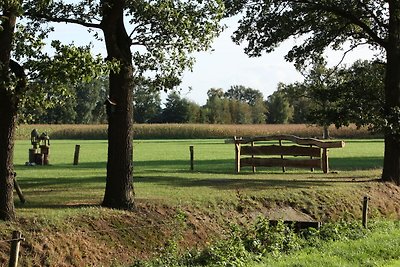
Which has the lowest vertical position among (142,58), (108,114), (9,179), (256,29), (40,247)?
(40,247)

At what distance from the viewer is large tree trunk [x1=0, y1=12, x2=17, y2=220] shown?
13.3 meters

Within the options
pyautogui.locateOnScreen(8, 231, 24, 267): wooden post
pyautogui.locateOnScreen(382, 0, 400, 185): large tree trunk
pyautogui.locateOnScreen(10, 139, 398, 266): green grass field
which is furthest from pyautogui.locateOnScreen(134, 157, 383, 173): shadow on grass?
pyautogui.locateOnScreen(8, 231, 24, 267): wooden post

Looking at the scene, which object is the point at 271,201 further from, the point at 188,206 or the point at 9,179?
the point at 9,179

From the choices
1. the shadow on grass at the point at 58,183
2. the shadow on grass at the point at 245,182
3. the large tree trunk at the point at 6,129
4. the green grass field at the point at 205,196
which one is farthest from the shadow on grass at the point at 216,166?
the large tree trunk at the point at 6,129

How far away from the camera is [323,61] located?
26344 mm

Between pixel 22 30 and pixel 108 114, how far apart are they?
3223 mm

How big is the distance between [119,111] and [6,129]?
11.1 ft

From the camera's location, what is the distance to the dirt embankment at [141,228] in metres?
12.6

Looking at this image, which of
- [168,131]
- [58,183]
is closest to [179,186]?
[58,183]

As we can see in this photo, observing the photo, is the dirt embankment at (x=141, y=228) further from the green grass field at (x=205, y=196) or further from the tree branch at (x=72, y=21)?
the tree branch at (x=72, y=21)

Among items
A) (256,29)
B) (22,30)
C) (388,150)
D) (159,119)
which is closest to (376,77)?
(388,150)

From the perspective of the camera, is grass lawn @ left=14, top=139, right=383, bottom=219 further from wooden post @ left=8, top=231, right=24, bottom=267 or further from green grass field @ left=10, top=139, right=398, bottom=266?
wooden post @ left=8, top=231, right=24, bottom=267

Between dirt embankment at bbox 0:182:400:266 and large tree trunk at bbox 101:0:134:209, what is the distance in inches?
32.5

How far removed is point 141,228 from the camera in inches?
585
